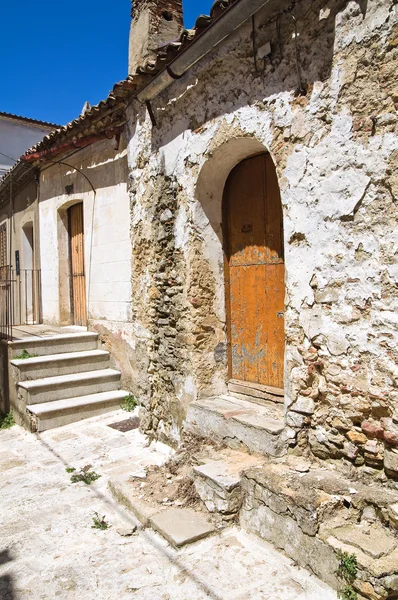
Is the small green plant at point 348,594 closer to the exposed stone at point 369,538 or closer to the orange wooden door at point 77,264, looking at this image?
the exposed stone at point 369,538

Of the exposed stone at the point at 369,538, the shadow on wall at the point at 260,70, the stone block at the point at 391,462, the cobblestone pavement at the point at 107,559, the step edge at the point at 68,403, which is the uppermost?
the shadow on wall at the point at 260,70

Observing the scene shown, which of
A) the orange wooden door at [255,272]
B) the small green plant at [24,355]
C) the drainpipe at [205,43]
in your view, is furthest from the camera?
the small green plant at [24,355]

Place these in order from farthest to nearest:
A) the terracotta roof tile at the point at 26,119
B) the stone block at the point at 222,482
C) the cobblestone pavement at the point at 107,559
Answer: the terracotta roof tile at the point at 26,119 → the stone block at the point at 222,482 → the cobblestone pavement at the point at 107,559

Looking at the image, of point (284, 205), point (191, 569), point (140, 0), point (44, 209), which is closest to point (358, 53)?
point (284, 205)

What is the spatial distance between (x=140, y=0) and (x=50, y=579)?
683 cm

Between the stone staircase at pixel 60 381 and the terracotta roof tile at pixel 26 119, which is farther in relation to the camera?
the terracotta roof tile at pixel 26 119

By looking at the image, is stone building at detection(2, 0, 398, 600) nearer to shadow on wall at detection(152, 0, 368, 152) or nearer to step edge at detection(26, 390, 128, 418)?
shadow on wall at detection(152, 0, 368, 152)

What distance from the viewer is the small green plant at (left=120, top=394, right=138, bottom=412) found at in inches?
254

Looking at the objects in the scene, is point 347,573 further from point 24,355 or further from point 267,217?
point 24,355

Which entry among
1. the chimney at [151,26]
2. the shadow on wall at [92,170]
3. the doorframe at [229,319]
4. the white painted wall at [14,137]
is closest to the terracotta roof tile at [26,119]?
the white painted wall at [14,137]

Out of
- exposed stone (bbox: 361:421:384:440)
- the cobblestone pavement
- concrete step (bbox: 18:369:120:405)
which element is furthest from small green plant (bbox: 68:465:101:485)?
exposed stone (bbox: 361:421:384:440)

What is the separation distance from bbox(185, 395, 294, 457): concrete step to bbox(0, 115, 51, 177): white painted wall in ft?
41.3

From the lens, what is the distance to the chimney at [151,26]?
616cm

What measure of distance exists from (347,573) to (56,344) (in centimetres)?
563
